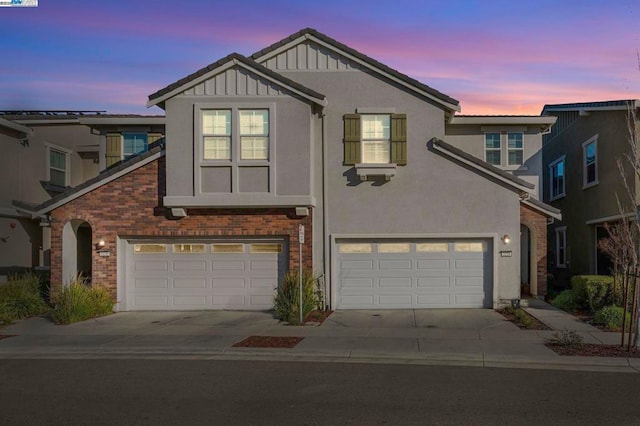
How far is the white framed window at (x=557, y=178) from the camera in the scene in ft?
83.6

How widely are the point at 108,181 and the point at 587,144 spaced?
16158 millimetres

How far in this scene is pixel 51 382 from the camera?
31.0 ft

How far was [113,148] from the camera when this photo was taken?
70.0ft

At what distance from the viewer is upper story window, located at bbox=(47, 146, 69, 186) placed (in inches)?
942

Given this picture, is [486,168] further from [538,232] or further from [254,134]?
[254,134]

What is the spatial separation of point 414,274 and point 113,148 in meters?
11.1

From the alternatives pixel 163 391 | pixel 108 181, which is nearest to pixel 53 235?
pixel 108 181

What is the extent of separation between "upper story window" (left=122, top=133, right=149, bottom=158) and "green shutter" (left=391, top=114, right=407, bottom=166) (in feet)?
29.1

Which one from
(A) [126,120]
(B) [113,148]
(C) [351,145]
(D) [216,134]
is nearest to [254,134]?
(D) [216,134]

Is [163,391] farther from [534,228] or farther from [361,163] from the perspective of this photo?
[534,228]

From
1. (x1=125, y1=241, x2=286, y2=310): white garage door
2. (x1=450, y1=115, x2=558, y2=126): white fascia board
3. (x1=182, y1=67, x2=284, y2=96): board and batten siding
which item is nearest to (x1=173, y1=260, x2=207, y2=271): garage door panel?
(x1=125, y1=241, x2=286, y2=310): white garage door

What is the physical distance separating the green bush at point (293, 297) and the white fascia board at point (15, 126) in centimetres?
1162

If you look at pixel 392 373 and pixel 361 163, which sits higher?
pixel 361 163

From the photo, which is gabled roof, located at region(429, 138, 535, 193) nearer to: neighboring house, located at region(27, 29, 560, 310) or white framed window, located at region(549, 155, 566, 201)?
neighboring house, located at region(27, 29, 560, 310)
